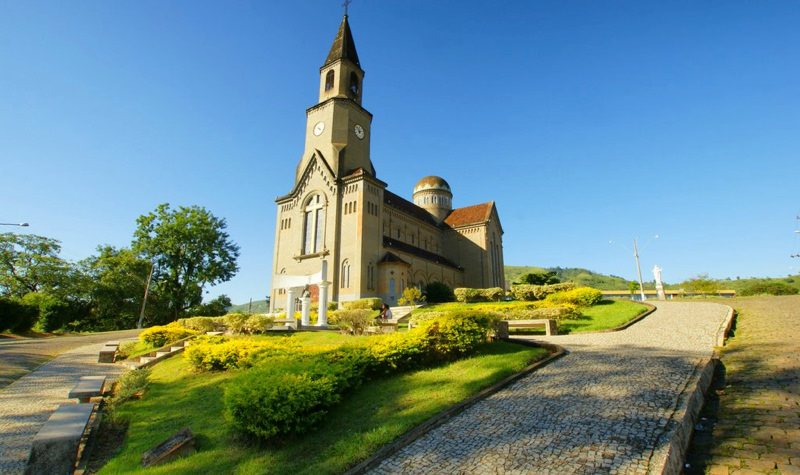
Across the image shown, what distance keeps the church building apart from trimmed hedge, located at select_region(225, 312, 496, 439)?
21.7m

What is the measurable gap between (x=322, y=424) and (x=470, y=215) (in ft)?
163

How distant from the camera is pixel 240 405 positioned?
6.49 m

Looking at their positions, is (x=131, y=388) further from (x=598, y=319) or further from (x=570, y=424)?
(x=598, y=319)

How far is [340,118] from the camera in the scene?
39844 millimetres

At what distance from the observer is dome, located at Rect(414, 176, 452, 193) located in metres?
59.6

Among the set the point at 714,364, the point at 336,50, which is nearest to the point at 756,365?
the point at 714,364

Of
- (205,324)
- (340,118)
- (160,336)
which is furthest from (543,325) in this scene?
(340,118)

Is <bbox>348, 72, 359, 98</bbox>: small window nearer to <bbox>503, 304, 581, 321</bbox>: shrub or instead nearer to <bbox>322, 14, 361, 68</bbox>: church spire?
<bbox>322, 14, 361, 68</bbox>: church spire

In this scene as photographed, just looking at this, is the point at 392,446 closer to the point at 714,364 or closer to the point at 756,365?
the point at 714,364

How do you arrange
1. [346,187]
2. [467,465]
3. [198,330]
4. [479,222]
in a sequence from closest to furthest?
[467,465], [198,330], [346,187], [479,222]

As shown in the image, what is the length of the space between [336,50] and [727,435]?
44.7 m

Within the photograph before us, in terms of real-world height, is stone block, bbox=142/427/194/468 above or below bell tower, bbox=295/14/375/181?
below

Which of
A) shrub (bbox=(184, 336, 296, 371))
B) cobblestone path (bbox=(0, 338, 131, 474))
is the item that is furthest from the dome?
shrub (bbox=(184, 336, 296, 371))

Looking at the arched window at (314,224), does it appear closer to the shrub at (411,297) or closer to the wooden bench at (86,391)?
the shrub at (411,297)
